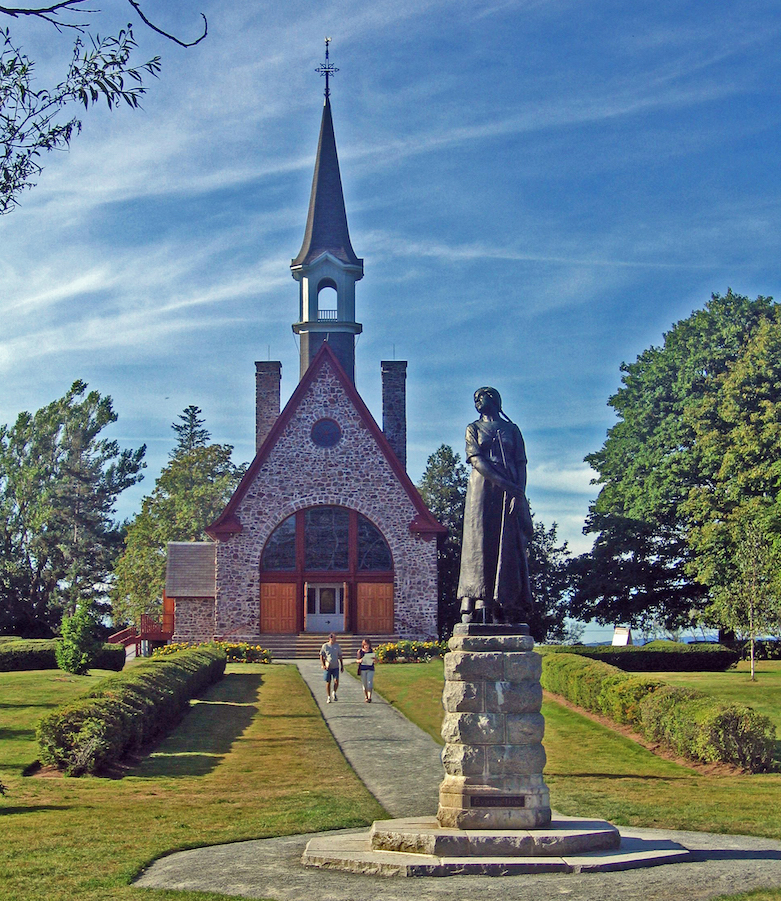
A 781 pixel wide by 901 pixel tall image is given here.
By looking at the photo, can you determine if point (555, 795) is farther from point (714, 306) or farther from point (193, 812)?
point (714, 306)

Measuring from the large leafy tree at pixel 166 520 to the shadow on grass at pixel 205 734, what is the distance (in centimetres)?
2562

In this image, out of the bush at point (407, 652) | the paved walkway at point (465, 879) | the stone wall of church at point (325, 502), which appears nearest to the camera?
the paved walkway at point (465, 879)

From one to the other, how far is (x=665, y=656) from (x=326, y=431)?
594 inches

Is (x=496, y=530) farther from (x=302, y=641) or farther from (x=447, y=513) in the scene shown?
(x=447, y=513)

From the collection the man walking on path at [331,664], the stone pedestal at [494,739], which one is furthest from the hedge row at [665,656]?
the stone pedestal at [494,739]

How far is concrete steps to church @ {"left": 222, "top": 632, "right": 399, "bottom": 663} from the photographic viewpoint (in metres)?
39.2

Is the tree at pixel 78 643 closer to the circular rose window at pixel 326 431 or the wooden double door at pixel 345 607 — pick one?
the wooden double door at pixel 345 607

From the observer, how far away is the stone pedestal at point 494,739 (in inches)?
412

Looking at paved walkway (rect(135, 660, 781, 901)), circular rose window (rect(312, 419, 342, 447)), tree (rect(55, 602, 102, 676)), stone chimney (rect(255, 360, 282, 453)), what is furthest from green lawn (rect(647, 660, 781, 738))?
stone chimney (rect(255, 360, 282, 453))

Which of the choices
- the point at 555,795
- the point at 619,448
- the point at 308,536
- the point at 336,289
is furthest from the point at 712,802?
the point at 336,289

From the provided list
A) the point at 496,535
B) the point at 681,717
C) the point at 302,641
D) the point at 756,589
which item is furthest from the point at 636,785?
the point at 302,641

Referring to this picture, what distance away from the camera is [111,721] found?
52.6 feet

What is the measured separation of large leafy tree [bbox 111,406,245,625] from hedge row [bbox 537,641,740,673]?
24327 millimetres

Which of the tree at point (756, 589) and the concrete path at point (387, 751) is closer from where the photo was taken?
the concrete path at point (387, 751)
